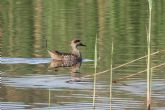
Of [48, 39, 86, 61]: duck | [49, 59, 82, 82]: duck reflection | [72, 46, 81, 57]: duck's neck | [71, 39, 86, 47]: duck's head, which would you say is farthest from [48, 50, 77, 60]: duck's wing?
[71, 39, 86, 47]: duck's head

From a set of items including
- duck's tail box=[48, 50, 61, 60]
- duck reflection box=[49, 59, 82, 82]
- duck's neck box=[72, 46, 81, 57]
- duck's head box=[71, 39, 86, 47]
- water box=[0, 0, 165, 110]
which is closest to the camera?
water box=[0, 0, 165, 110]

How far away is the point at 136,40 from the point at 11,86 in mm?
7244

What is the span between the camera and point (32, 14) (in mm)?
30250

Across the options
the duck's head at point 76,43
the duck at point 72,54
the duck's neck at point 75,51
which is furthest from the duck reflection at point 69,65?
the duck's head at point 76,43

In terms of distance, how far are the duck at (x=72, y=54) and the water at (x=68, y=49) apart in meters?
0.23

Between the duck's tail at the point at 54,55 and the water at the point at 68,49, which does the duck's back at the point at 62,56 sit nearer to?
the duck's tail at the point at 54,55

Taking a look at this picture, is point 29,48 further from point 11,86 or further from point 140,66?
point 11,86

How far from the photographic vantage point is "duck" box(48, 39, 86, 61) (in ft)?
64.6

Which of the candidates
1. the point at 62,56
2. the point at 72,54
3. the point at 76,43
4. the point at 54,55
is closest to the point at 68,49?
the point at 76,43

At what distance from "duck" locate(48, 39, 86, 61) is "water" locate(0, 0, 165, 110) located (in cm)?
23

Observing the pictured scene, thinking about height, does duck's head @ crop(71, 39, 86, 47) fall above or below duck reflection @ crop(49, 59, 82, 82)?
above

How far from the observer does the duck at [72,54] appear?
64.6 ft

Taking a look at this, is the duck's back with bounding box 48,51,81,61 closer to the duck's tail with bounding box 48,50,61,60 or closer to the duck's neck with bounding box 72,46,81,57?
the duck's tail with bounding box 48,50,61,60

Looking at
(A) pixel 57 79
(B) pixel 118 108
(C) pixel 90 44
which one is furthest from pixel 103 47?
(B) pixel 118 108
